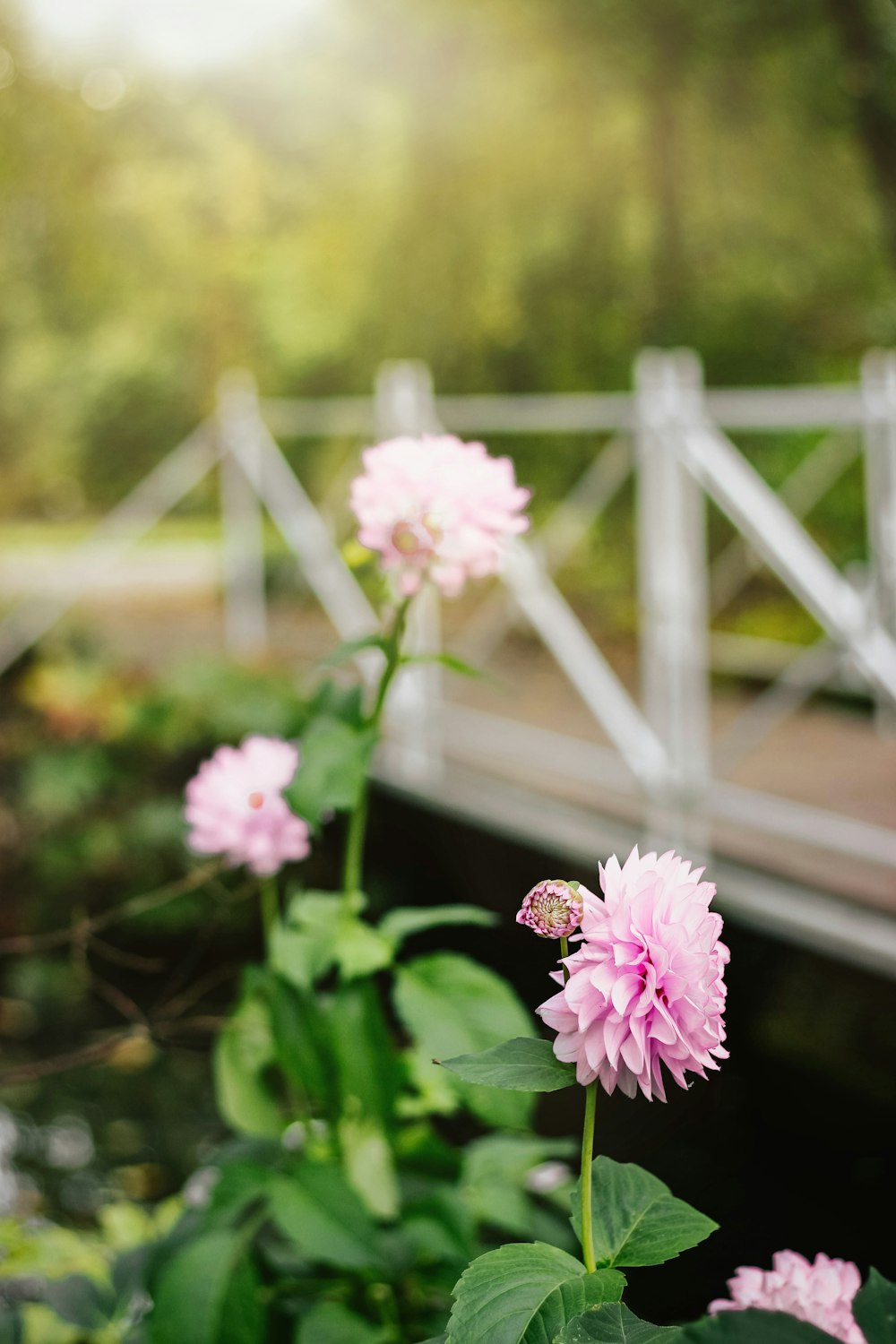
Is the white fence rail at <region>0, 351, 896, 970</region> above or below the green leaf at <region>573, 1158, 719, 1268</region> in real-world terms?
above

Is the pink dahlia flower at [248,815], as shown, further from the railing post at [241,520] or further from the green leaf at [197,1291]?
the railing post at [241,520]

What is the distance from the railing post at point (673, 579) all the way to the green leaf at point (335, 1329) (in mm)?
1575

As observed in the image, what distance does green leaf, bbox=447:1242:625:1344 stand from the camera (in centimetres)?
54

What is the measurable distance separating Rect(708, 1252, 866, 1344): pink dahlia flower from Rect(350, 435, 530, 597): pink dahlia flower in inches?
19.2

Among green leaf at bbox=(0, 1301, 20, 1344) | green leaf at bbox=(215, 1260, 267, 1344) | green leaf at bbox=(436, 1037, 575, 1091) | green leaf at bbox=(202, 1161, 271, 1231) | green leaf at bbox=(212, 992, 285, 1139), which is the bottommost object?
green leaf at bbox=(0, 1301, 20, 1344)

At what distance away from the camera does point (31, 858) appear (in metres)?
3.59

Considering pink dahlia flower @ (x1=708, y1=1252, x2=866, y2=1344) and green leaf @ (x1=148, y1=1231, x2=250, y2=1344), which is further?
green leaf @ (x1=148, y1=1231, x2=250, y2=1344)

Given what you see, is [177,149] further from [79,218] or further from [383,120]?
[383,120]

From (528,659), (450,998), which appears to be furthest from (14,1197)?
(528,659)

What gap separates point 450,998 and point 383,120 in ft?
26.7

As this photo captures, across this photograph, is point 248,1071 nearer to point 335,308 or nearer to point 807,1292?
point 807,1292

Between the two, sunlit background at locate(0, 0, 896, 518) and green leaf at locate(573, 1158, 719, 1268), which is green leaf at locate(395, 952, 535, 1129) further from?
sunlit background at locate(0, 0, 896, 518)

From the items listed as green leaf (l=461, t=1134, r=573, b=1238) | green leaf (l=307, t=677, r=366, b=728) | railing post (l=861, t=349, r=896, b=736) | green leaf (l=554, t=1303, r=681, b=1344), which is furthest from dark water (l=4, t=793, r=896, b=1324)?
railing post (l=861, t=349, r=896, b=736)

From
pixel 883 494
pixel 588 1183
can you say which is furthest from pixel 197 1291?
pixel 883 494
